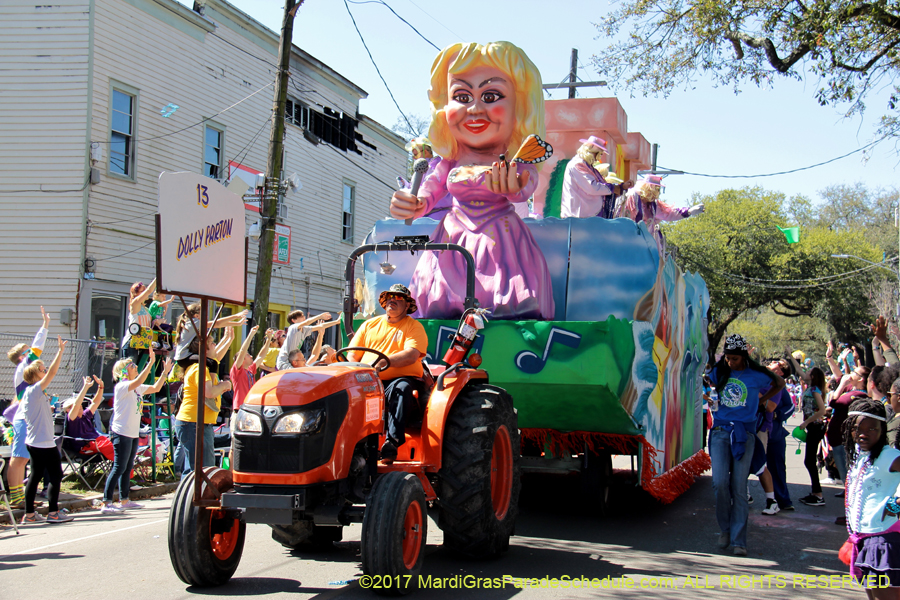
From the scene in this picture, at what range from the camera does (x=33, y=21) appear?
14141 millimetres

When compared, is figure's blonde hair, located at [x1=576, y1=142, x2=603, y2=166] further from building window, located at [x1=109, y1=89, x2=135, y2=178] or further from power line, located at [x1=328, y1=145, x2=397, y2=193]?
power line, located at [x1=328, y1=145, x2=397, y2=193]

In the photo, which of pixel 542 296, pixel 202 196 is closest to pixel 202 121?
pixel 542 296

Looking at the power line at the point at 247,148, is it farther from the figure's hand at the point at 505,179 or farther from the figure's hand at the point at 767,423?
the figure's hand at the point at 767,423

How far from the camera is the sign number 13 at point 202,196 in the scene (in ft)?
15.1

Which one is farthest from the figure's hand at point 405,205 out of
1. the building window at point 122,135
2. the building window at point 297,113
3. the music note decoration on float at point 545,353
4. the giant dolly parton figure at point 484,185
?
the building window at point 297,113

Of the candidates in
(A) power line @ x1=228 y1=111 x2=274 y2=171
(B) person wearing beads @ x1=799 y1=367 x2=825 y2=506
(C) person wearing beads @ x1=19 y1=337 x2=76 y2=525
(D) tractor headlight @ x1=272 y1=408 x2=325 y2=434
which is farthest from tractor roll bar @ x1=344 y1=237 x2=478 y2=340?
(A) power line @ x1=228 y1=111 x2=274 y2=171

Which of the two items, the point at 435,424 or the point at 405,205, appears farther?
the point at 405,205

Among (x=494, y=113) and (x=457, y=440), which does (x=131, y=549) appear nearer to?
(x=457, y=440)

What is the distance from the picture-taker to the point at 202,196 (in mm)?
4645

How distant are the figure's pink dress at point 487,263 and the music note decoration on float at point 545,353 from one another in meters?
0.52

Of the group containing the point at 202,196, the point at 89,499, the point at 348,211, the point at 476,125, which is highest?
the point at 348,211

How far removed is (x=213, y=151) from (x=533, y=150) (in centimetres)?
1212

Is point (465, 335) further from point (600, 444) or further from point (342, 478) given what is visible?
point (600, 444)

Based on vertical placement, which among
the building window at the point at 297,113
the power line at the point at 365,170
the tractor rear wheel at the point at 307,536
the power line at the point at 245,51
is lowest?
the tractor rear wheel at the point at 307,536
